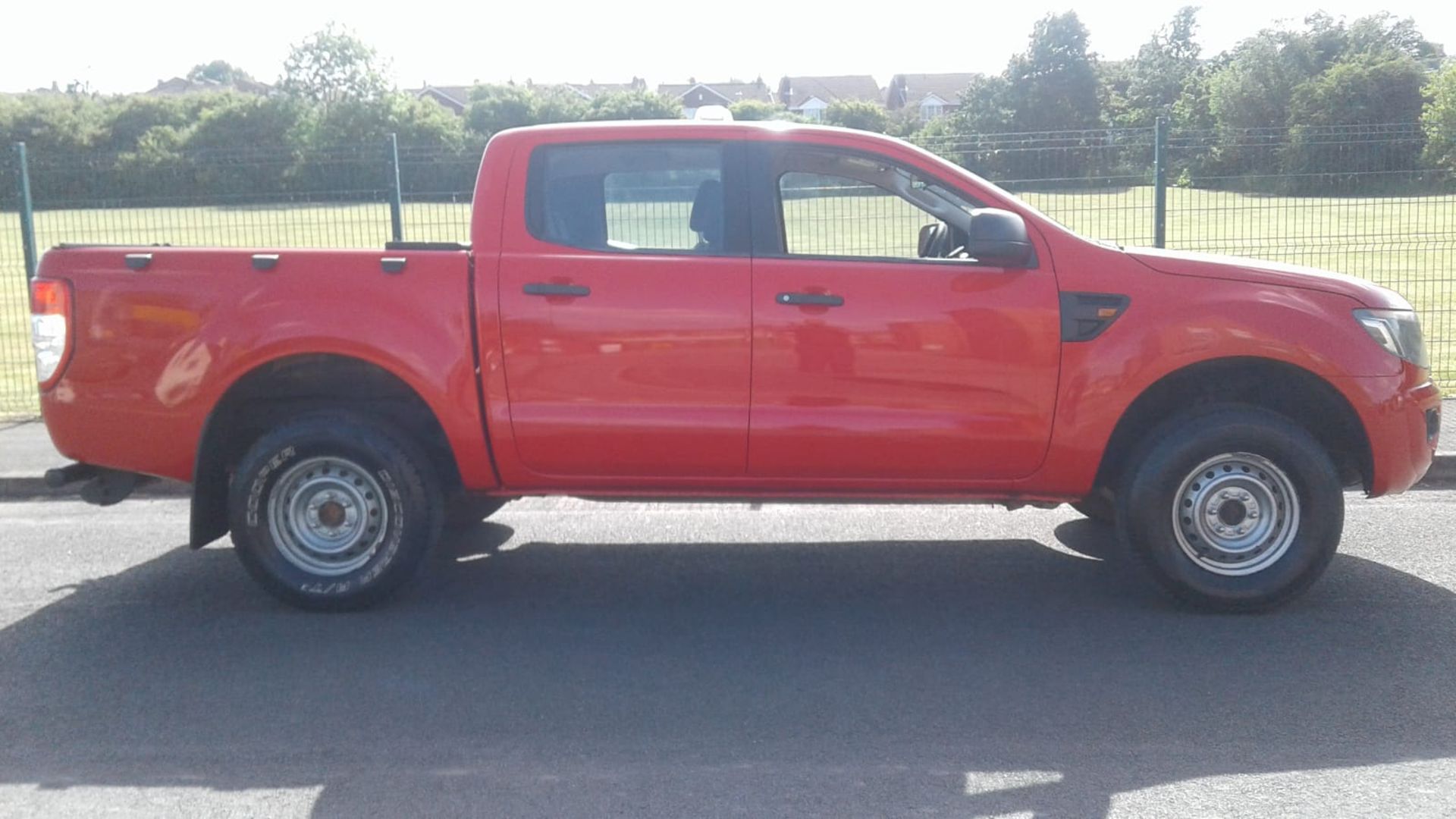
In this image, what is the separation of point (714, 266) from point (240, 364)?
78.4 inches

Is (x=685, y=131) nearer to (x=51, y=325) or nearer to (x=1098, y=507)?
(x=1098, y=507)

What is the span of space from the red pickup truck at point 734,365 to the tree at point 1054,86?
35.9 feet

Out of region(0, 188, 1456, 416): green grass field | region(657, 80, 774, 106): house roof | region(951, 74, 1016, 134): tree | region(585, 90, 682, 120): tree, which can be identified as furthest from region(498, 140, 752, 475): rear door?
region(657, 80, 774, 106): house roof

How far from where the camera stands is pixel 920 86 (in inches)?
3378

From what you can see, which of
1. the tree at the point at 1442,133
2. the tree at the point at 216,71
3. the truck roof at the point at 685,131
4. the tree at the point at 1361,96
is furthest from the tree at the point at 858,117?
the tree at the point at 216,71

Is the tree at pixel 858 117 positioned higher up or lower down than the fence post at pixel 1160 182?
higher up

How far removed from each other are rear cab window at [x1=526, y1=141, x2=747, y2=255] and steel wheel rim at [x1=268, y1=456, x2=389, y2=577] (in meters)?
1.32

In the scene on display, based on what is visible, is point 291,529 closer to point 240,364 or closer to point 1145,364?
point 240,364

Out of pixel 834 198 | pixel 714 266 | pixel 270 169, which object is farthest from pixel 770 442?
pixel 270 169

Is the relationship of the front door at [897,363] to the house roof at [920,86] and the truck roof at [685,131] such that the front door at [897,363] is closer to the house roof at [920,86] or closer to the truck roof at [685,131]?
the truck roof at [685,131]

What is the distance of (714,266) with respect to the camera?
586 centimetres

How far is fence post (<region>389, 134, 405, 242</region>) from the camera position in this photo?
410 inches

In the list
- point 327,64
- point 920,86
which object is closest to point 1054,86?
point 327,64

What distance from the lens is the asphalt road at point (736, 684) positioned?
4.27 metres
